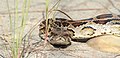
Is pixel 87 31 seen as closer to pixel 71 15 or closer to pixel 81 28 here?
pixel 81 28

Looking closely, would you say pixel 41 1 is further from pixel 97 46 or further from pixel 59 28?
pixel 97 46

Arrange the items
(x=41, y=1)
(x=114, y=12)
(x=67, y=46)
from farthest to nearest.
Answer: (x=41, y=1) < (x=114, y=12) < (x=67, y=46)

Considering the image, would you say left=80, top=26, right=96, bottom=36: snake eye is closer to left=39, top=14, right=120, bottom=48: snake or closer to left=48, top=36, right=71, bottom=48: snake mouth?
left=39, top=14, right=120, bottom=48: snake

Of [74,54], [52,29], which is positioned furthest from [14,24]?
[74,54]

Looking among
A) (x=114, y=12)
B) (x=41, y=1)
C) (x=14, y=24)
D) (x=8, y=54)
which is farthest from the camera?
(x=41, y=1)

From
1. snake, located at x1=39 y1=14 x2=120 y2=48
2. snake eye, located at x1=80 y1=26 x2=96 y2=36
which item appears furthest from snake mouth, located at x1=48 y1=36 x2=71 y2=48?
snake eye, located at x1=80 y1=26 x2=96 y2=36

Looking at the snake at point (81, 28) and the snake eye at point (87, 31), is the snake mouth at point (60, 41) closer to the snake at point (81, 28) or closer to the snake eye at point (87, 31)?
the snake at point (81, 28)

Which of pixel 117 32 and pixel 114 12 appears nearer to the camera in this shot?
pixel 117 32
